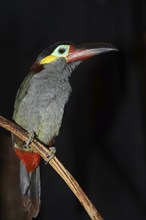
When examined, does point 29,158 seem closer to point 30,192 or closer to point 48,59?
point 30,192

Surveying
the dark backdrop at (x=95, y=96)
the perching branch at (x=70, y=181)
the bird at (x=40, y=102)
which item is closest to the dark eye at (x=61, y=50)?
the bird at (x=40, y=102)

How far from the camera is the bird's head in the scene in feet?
2.30

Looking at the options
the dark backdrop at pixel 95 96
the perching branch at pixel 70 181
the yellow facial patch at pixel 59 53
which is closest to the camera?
the perching branch at pixel 70 181

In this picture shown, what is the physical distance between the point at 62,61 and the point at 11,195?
1.01 m

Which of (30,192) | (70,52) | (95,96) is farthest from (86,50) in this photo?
(95,96)

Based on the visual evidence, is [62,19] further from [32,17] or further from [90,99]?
[90,99]

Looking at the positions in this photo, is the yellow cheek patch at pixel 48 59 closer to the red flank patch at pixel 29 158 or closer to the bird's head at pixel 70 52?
the bird's head at pixel 70 52

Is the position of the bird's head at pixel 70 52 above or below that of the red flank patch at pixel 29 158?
above

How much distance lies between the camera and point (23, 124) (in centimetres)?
85

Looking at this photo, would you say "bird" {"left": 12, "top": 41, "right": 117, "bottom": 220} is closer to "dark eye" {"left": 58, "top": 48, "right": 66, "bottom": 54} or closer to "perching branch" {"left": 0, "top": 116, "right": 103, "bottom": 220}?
"dark eye" {"left": 58, "top": 48, "right": 66, "bottom": 54}

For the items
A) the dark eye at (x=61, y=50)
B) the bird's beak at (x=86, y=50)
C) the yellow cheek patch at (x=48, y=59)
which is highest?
the dark eye at (x=61, y=50)

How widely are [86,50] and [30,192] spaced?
0.32 metres

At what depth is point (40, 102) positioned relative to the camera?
0.84m

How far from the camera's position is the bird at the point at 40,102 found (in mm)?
795
